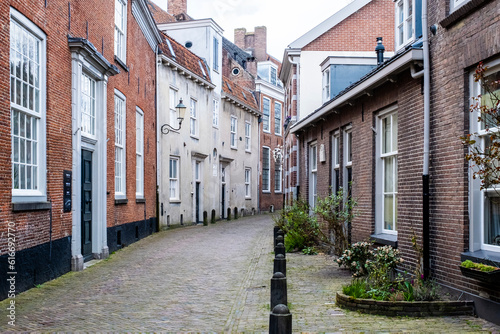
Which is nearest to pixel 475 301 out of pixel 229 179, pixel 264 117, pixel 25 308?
pixel 25 308

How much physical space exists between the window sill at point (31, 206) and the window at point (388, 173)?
5686 millimetres

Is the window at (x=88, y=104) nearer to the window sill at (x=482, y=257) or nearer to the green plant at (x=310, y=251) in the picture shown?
the green plant at (x=310, y=251)

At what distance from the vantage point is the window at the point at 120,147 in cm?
1456

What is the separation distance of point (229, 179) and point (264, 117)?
8.58 m

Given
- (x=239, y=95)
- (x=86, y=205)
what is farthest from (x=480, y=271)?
(x=239, y=95)

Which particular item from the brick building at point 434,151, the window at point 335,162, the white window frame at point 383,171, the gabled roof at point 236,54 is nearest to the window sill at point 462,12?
the brick building at point 434,151

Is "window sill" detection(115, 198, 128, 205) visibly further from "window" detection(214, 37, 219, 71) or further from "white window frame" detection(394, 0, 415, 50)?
"window" detection(214, 37, 219, 71)

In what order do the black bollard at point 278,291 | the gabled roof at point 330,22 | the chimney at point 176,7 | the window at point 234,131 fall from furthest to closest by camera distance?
the chimney at point 176,7 < the window at point 234,131 < the gabled roof at point 330,22 < the black bollard at point 278,291

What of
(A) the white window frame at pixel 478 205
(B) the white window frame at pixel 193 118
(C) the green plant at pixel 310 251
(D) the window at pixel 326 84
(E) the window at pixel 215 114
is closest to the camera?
(A) the white window frame at pixel 478 205

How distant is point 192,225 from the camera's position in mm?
24406

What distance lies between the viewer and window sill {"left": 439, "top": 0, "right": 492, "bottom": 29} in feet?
20.8

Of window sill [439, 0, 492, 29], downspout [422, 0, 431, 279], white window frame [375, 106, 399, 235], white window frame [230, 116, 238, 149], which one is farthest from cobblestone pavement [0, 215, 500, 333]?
white window frame [230, 116, 238, 149]

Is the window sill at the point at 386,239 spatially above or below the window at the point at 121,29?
below

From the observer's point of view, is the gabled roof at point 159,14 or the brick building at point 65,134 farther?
the gabled roof at point 159,14
